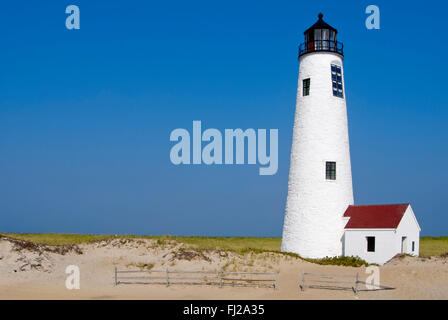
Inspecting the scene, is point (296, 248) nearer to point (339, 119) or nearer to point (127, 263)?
point (339, 119)

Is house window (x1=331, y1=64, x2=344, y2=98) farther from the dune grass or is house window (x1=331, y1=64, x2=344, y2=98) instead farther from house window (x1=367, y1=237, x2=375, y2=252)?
the dune grass

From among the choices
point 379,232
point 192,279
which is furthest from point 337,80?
point 192,279

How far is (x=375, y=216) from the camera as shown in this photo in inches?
1294

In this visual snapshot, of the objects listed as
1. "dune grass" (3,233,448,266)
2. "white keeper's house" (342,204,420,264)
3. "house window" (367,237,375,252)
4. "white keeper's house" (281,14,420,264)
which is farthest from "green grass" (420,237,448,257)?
"house window" (367,237,375,252)

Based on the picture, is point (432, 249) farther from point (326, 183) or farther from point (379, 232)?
point (326, 183)

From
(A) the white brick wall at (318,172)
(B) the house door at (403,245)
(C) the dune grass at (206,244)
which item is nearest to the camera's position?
(B) the house door at (403,245)

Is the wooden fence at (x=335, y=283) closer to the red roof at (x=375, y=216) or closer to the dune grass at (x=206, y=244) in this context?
the dune grass at (x=206, y=244)

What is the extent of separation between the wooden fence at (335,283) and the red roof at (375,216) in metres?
7.63

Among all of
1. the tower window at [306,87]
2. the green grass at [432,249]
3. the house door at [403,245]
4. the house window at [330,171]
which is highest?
the tower window at [306,87]

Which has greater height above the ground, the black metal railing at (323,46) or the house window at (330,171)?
the black metal railing at (323,46)

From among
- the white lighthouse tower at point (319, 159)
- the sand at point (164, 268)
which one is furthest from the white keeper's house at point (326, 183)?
the sand at point (164, 268)

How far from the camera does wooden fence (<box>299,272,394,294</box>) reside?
22.4 metres

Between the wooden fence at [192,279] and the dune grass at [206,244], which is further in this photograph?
the dune grass at [206,244]

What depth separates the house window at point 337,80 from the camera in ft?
114
